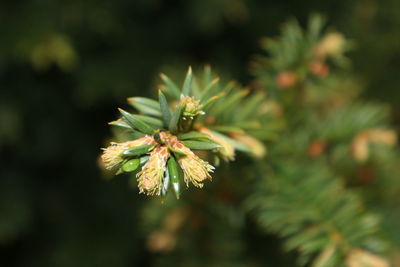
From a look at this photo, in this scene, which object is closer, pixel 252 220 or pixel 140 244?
pixel 252 220

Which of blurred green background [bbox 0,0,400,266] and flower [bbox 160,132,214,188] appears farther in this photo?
blurred green background [bbox 0,0,400,266]

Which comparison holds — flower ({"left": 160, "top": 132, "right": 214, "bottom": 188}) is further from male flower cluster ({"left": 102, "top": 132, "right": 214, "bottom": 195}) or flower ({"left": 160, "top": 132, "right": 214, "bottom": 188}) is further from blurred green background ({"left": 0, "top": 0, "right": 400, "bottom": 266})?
blurred green background ({"left": 0, "top": 0, "right": 400, "bottom": 266})

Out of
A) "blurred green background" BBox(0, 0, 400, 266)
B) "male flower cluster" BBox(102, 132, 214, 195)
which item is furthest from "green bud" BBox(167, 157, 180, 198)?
"blurred green background" BBox(0, 0, 400, 266)

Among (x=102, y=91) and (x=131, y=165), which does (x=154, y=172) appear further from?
(x=102, y=91)

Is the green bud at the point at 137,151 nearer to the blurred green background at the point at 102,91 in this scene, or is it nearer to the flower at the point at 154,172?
the flower at the point at 154,172

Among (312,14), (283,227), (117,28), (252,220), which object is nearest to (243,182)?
(283,227)

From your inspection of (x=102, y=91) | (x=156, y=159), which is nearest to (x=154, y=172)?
(x=156, y=159)

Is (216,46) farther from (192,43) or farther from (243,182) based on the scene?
(243,182)
